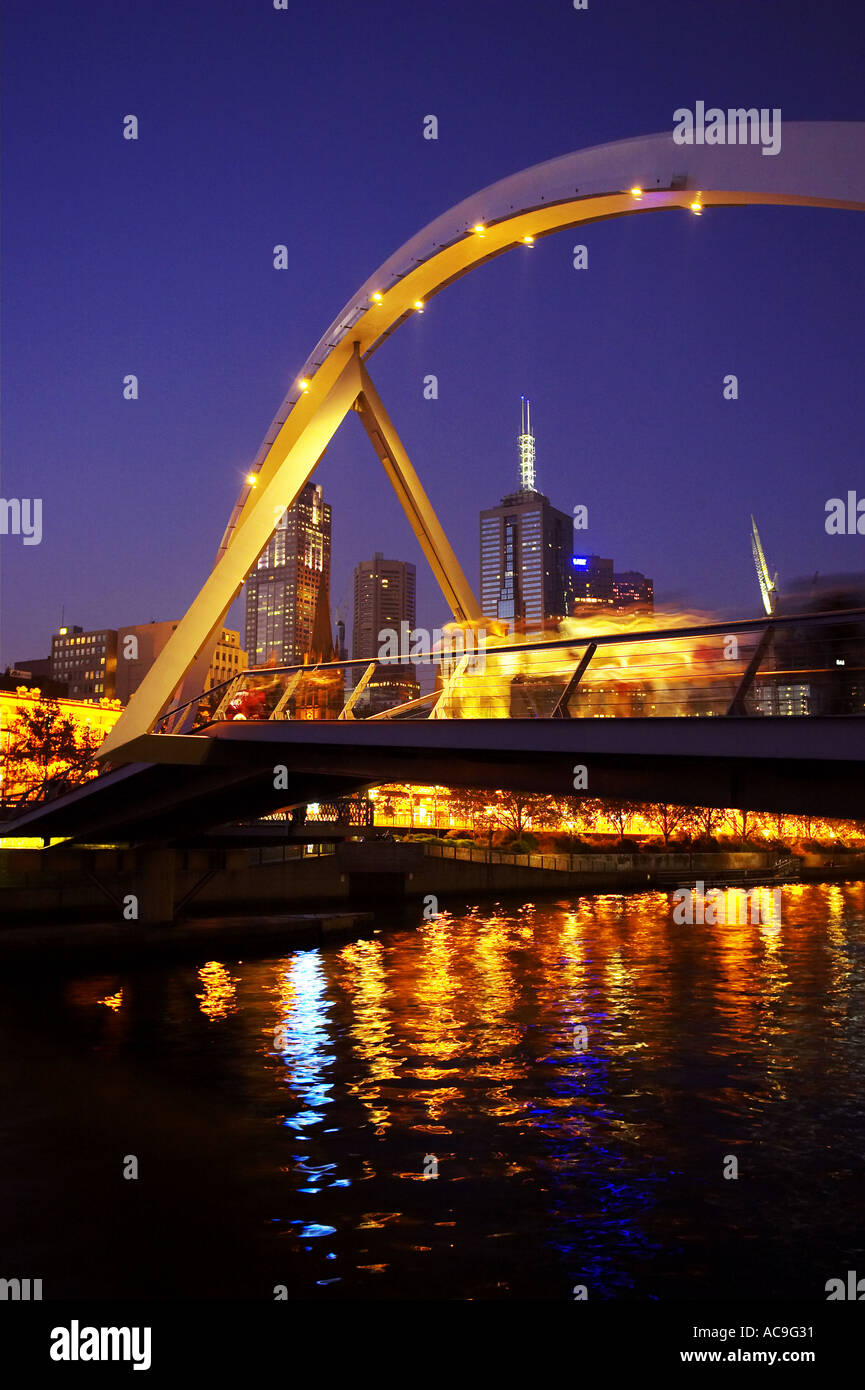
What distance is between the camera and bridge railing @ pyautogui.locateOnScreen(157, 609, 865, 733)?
1177cm

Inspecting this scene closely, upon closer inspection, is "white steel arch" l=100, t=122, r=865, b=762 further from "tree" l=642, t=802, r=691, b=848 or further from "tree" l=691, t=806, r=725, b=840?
"tree" l=691, t=806, r=725, b=840

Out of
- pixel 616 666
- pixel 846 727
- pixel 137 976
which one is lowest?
pixel 137 976

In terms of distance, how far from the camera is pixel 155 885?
3616 cm

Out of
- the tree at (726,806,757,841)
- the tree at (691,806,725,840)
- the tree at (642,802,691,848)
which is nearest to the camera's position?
the tree at (642,802,691,848)

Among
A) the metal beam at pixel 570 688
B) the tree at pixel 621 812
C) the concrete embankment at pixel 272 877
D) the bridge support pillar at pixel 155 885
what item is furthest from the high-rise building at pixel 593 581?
the metal beam at pixel 570 688

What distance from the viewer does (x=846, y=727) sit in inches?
433

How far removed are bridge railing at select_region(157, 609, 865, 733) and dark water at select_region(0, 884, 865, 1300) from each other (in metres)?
5.31

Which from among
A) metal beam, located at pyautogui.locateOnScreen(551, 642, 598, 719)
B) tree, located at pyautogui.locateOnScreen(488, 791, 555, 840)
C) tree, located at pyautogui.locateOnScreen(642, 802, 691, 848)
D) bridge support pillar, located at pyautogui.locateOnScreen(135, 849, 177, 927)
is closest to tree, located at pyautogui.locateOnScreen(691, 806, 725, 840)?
tree, located at pyautogui.locateOnScreen(642, 802, 691, 848)

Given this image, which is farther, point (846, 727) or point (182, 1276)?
point (846, 727)

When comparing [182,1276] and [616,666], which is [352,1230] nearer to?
[182,1276]

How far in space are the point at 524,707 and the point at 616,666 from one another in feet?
6.42

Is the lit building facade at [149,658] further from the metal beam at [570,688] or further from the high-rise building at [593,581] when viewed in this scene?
the metal beam at [570,688]
